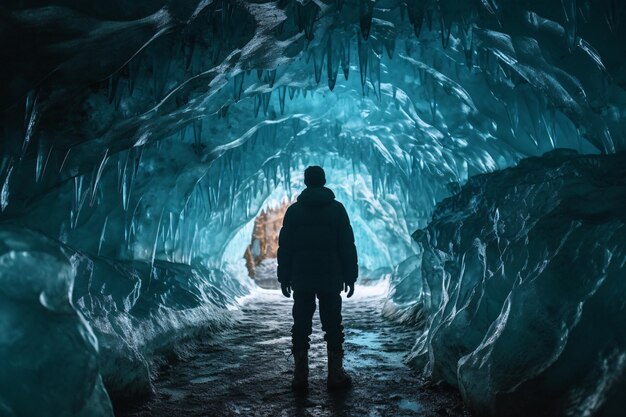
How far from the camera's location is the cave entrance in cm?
3027

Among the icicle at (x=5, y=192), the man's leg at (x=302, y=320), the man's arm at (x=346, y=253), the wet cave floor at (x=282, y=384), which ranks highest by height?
the icicle at (x=5, y=192)

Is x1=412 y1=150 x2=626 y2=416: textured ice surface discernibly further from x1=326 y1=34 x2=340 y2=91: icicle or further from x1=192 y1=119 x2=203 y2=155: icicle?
x1=192 y1=119 x2=203 y2=155: icicle

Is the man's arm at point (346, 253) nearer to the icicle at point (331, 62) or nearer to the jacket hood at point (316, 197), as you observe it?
the jacket hood at point (316, 197)

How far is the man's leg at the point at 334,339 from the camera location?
14.2 ft

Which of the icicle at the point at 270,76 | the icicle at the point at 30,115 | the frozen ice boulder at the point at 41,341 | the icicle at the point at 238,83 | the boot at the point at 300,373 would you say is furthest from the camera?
the icicle at the point at 270,76

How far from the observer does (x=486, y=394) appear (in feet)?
10.8

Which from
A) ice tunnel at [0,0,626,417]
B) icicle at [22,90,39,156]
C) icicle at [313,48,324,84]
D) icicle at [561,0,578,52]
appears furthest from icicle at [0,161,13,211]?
icicle at [561,0,578,52]

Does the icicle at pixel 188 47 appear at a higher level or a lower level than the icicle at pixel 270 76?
lower

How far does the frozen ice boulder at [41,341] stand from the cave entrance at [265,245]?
26257 millimetres

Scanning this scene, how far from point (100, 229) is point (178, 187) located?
2415 millimetres

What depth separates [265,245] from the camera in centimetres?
3384

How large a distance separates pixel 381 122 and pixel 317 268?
673cm

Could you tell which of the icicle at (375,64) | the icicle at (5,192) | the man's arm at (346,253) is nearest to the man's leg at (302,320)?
the man's arm at (346,253)

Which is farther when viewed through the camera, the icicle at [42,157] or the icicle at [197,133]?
the icicle at [197,133]
